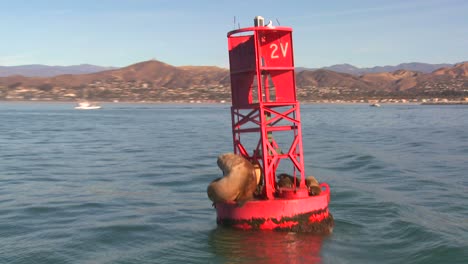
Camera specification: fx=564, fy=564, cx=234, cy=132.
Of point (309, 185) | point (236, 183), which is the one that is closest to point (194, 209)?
point (309, 185)

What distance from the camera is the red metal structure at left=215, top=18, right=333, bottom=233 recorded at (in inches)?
652

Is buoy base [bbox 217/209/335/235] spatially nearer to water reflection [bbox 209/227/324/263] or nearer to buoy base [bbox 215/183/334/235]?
buoy base [bbox 215/183/334/235]

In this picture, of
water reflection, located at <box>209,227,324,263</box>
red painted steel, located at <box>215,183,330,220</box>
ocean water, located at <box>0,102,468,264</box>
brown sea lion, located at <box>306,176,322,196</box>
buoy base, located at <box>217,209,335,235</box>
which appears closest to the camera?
water reflection, located at <box>209,227,324,263</box>

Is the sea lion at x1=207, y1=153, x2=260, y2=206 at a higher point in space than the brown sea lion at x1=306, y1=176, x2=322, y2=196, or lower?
higher

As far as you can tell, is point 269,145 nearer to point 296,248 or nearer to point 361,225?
point 296,248

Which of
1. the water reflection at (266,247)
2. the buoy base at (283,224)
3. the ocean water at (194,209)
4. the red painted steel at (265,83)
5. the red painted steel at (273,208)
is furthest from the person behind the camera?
the red painted steel at (265,83)

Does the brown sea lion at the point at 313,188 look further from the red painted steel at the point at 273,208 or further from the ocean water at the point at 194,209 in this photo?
the ocean water at the point at 194,209

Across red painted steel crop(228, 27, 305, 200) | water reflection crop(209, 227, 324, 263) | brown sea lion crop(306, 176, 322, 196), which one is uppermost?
red painted steel crop(228, 27, 305, 200)

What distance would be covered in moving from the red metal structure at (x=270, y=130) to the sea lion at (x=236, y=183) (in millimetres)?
292

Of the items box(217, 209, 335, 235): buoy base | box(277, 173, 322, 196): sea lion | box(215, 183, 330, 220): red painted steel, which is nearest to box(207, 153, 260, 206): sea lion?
box(215, 183, 330, 220): red painted steel

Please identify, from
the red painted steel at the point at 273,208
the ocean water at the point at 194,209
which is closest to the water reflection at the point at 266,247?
the ocean water at the point at 194,209

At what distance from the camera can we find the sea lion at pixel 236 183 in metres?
16.6

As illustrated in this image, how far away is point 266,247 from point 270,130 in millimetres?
3617

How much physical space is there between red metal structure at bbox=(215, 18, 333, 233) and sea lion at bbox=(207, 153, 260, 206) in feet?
0.96
